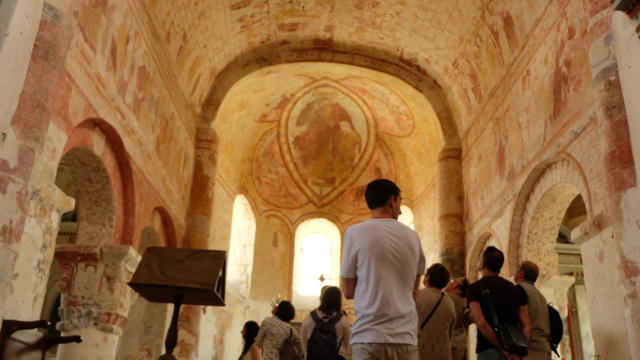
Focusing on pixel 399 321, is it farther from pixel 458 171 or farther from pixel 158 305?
pixel 458 171

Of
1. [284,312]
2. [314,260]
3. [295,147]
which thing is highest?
[295,147]

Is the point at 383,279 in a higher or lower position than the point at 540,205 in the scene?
lower

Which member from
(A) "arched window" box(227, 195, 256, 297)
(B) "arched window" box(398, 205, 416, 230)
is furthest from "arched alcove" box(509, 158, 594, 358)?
(A) "arched window" box(227, 195, 256, 297)

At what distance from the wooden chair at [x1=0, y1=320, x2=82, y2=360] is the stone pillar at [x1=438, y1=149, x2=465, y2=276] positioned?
28.7 feet

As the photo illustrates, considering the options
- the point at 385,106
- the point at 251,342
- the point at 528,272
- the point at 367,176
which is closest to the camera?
→ the point at 528,272

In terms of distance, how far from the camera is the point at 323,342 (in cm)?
467

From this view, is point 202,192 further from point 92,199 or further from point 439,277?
point 439,277

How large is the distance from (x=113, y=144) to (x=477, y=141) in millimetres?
7026

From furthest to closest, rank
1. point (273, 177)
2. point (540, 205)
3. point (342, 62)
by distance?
point (273, 177) → point (342, 62) → point (540, 205)

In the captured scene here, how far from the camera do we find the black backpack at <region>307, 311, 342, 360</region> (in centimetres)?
464

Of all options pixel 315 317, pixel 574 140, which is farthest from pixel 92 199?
pixel 574 140

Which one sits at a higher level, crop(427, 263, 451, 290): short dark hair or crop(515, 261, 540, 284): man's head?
crop(515, 261, 540, 284): man's head

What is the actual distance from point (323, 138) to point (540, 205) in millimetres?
9547

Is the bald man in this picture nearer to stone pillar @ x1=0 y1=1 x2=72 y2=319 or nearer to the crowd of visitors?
the crowd of visitors
